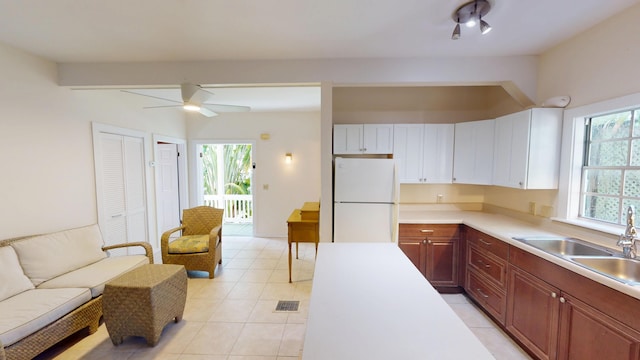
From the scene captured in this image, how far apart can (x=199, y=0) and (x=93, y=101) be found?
8.24 feet

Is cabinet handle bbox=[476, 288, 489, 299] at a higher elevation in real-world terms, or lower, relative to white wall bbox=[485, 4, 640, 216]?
lower

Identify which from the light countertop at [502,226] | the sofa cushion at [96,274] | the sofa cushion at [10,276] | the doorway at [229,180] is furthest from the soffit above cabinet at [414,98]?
the doorway at [229,180]

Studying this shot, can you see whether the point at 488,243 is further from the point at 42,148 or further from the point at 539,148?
the point at 42,148

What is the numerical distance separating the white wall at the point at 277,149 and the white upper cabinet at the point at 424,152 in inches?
85.8

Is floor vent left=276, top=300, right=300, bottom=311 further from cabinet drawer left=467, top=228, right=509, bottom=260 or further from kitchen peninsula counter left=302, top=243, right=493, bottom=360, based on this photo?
cabinet drawer left=467, top=228, right=509, bottom=260

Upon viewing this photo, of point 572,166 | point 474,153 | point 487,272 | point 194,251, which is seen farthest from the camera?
point 194,251

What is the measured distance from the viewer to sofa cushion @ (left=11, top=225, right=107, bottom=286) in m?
2.30

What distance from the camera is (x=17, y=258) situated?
223cm

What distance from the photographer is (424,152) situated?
10.6 ft

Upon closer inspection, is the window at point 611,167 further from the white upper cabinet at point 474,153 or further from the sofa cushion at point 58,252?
the sofa cushion at point 58,252

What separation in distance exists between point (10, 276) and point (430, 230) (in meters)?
3.89

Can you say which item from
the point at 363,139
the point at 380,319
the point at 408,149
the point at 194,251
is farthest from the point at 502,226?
the point at 194,251

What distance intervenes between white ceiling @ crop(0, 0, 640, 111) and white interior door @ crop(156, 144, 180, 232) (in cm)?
216

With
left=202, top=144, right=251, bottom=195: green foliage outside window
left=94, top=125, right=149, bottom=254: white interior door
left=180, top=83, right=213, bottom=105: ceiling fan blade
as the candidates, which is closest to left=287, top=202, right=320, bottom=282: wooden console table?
left=180, top=83, right=213, bottom=105: ceiling fan blade
